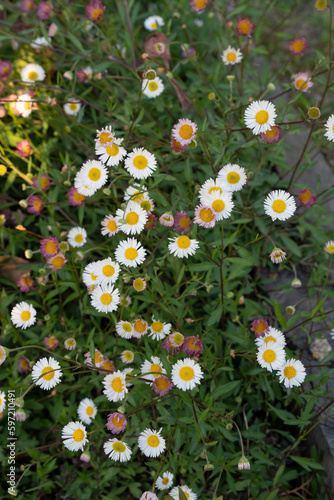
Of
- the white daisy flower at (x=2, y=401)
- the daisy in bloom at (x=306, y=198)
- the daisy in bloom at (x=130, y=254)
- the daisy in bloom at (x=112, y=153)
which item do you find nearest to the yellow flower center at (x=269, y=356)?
the daisy in bloom at (x=130, y=254)

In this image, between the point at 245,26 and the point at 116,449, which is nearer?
the point at 116,449

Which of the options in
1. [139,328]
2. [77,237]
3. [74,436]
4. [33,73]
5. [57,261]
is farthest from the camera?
[33,73]

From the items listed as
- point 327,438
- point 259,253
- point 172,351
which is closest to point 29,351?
point 172,351

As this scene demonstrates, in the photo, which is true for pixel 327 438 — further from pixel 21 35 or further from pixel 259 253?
pixel 21 35

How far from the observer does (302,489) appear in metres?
1.75

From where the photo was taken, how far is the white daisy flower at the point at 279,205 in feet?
5.45

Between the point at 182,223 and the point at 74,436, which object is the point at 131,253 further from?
the point at 74,436

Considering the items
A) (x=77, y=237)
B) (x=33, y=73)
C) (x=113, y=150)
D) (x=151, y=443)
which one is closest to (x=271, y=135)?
(x=113, y=150)

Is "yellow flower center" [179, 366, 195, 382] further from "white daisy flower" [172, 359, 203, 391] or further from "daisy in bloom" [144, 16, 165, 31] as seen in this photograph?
"daisy in bloom" [144, 16, 165, 31]

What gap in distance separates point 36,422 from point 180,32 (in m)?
2.48

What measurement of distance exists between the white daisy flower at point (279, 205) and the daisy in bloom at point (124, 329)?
2.27ft

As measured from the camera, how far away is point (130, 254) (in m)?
1.66

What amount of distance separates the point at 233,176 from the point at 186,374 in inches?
30.2

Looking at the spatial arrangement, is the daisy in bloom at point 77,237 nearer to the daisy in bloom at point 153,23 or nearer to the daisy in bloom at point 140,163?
the daisy in bloom at point 140,163
